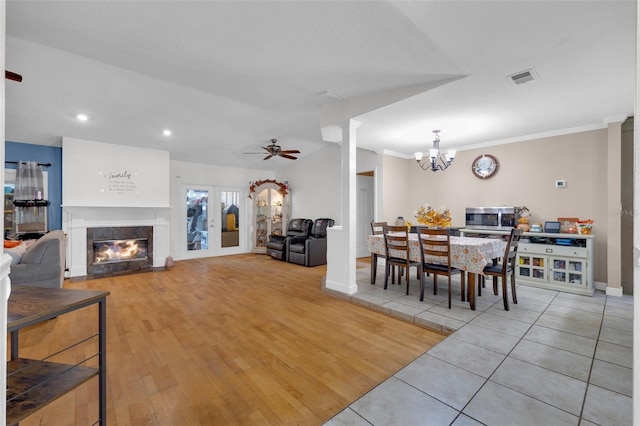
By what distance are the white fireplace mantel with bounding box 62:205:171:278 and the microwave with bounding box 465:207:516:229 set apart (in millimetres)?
6170

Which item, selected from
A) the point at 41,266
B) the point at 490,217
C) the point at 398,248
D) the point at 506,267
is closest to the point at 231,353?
the point at 398,248

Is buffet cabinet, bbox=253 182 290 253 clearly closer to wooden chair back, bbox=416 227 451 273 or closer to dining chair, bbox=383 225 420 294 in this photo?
dining chair, bbox=383 225 420 294

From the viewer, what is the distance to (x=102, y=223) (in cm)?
550

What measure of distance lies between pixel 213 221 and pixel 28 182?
11.5 ft

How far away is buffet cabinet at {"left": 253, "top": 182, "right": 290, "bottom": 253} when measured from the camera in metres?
8.02

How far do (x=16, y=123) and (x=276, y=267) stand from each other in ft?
16.1

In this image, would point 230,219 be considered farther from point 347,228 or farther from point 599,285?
point 599,285

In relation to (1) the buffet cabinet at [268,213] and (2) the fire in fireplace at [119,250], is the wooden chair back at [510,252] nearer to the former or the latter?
(1) the buffet cabinet at [268,213]

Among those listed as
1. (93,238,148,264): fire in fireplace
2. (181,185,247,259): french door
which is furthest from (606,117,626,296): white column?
(93,238,148,264): fire in fireplace

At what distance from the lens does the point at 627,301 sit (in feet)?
11.8

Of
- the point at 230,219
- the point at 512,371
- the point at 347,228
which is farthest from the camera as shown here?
the point at 230,219

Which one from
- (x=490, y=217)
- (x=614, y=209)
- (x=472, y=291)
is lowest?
(x=472, y=291)

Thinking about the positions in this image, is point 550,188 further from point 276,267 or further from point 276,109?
point 276,267

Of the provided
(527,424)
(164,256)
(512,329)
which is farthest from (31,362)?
(164,256)
